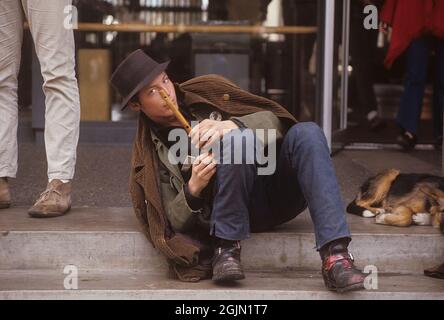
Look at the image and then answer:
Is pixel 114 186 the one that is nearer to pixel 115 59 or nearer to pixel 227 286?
pixel 227 286

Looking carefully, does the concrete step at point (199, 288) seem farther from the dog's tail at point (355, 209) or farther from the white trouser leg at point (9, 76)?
the white trouser leg at point (9, 76)

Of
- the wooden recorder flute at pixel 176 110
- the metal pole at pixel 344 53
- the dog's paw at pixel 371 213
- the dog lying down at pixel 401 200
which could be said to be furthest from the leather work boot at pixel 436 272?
the metal pole at pixel 344 53

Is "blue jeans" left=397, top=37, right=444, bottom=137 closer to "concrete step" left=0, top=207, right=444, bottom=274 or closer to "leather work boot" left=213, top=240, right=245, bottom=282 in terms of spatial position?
"concrete step" left=0, top=207, right=444, bottom=274

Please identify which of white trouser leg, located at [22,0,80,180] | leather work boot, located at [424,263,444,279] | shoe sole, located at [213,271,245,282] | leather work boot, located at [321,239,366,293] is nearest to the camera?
leather work boot, located at [321,239,366,293]

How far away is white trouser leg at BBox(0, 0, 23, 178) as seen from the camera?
4277 millimetres

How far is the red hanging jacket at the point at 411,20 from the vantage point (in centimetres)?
616

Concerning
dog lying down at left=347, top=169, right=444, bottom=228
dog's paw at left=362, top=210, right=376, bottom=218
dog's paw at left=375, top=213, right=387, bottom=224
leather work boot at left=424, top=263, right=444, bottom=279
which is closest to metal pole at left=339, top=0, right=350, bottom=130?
dog lying down at left=347, top=169, right=444, bottom=228

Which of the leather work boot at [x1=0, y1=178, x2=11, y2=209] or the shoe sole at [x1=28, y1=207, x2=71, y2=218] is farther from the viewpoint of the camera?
the leather work boot at [x1=0, y1=178, x2=11, y2=209]

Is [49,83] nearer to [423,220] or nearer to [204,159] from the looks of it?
[204,159]

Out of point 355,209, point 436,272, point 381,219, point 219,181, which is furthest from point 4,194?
point 436,272

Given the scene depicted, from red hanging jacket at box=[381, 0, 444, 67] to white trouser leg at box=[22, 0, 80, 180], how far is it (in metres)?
2.92

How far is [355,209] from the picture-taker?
176 inches
